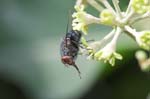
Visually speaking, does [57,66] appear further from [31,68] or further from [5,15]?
[5,15]

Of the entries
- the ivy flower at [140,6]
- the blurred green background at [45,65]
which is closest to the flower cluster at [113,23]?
the ivy flower at [140,6]

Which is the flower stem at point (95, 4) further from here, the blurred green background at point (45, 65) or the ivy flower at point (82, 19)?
the blurred green background at point (45, 65)

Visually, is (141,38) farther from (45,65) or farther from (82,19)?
(45,65)

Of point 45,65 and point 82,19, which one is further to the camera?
point 45,65

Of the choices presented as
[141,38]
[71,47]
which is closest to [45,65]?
[71,47]

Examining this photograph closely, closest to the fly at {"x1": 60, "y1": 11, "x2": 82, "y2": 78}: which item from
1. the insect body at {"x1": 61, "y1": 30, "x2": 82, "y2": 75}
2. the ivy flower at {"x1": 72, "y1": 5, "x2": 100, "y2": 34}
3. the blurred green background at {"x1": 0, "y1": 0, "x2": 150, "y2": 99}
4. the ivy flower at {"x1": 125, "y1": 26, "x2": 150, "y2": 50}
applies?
the insect body at {"x1": 61, "y1": 30, "x2": 82, "y2": 75}

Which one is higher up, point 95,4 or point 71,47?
point 95,4
